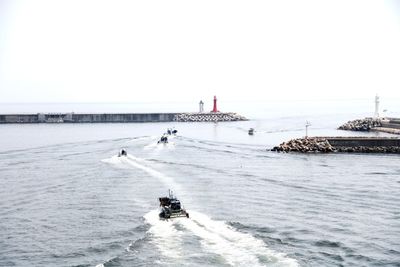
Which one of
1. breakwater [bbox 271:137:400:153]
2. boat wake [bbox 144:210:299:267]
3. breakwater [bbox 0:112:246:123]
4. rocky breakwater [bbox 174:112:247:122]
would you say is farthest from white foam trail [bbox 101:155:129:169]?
rocky breakwater [bbox 174:112:247:122]

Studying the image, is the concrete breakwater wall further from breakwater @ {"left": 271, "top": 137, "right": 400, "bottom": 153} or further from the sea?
the sea

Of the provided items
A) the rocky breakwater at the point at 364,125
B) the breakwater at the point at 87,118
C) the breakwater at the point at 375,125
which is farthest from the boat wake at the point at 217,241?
the breakwater at the point at 87,118

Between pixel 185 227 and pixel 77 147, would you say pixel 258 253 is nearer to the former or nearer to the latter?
pixel 185 227

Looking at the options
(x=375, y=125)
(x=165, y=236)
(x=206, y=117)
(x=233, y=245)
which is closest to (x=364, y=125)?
(x=375, y=125)

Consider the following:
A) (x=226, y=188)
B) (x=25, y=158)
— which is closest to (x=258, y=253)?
Result: (x=226, y=188)

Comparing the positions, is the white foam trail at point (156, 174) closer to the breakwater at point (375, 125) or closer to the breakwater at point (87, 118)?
the breakwater at point (375, 125)

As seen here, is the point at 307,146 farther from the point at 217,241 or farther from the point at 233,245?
the point at 233,245
